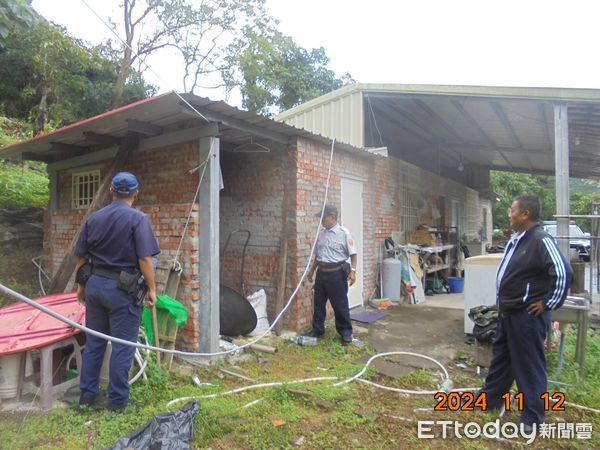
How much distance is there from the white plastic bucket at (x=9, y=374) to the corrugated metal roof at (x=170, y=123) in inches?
98.5

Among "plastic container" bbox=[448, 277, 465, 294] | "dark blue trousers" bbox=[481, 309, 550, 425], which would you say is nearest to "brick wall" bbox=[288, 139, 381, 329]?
"dark blue trousers" bbox=[481, 309, 550, 425]

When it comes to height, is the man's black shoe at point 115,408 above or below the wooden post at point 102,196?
below

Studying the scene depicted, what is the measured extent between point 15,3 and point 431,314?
290 inches

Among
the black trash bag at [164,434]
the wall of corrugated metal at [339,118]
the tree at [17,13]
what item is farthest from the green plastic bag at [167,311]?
the wall of corrugated metal at [339,118]

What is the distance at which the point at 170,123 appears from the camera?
482cm

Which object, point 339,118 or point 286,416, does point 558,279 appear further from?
point 339,118

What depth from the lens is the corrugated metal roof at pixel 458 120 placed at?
5.78m

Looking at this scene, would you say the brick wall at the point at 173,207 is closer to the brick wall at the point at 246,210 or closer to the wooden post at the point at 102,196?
the brick wall at the point at 246,210

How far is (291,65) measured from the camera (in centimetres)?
2297

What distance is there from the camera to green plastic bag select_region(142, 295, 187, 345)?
4.05m

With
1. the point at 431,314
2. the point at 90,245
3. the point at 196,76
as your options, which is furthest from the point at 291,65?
the point at 90,245

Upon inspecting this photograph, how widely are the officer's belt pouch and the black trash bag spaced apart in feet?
3.23

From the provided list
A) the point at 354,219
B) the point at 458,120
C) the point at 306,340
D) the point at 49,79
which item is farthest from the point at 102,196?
the point at 49,79

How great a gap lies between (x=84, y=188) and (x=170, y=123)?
8.83ft
